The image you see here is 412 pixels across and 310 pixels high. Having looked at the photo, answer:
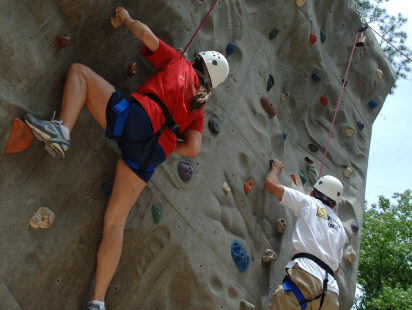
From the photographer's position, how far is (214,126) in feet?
11.3

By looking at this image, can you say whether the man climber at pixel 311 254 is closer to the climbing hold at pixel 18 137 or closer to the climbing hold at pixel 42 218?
the climbing hold at pixel 42 218

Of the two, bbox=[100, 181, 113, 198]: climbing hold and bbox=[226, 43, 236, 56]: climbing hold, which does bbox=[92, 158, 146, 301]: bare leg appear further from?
bbox=[226, 43, 236, 56]: climbing hold

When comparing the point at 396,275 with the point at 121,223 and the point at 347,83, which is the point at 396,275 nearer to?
the point at 347,83

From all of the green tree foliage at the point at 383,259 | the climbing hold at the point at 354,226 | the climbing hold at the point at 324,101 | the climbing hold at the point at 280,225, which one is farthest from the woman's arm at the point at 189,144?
the green tree foliage at the point at 383,259

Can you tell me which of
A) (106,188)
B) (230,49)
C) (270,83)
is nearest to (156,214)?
(106,188)

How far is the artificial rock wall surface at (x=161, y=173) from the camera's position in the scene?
2.25 meters

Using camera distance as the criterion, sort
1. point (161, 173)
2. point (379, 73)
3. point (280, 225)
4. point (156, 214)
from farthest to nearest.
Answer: point (379, 73) < point (280, 225) < point (161, 173) < point (156, 214)

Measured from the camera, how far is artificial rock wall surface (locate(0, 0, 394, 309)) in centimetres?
225

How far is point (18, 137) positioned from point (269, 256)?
2.30 m

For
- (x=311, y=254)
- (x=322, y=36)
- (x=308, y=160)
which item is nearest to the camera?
(x=311, y=254)

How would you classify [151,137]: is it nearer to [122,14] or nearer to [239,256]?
[122,14]

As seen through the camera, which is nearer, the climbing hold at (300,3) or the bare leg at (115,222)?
the bare leg at (115,222)

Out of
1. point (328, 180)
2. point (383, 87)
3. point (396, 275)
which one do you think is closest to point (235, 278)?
point (328, 180)

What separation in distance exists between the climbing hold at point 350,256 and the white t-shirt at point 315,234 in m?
0.99
